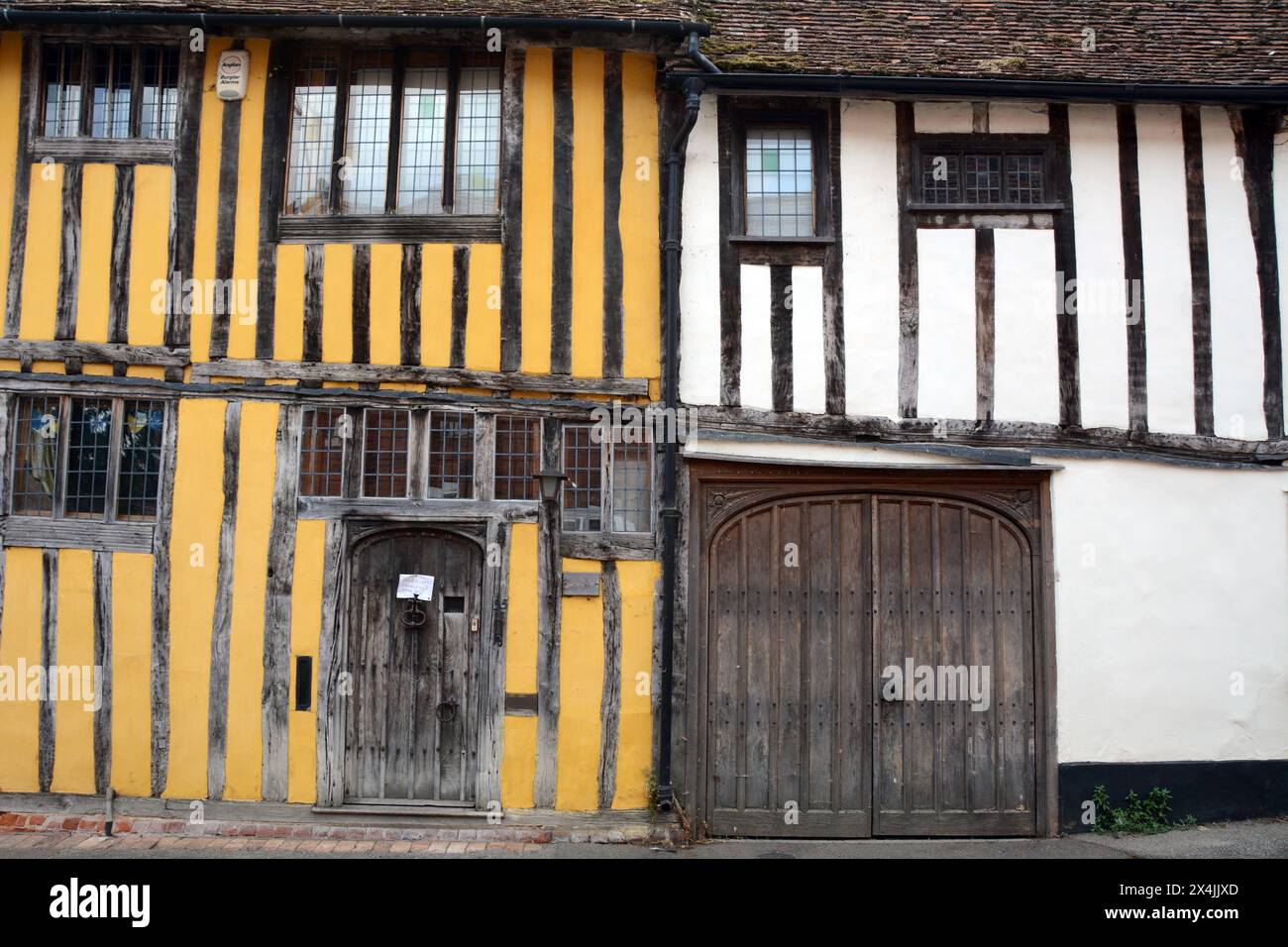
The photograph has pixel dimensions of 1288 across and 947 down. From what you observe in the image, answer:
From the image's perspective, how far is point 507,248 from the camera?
25.7 feet

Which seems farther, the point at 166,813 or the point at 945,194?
the point at 945,194

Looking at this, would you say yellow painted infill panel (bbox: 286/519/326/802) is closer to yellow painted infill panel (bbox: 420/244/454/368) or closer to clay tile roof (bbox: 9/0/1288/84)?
yellow painted infill panel (bbox: 420/244/454/368)

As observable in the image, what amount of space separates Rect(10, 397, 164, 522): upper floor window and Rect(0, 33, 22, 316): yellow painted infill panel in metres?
0.98

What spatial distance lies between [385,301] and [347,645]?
2538mm

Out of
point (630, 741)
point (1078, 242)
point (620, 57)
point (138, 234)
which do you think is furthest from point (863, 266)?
point (138, 234)

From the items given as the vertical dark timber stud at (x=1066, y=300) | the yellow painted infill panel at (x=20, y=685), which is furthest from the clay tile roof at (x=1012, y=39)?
the yellow painted infill panel at (x=20, y=685)

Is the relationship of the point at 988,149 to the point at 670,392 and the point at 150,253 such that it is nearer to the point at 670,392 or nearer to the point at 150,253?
the point at 670,392

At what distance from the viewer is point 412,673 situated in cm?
766

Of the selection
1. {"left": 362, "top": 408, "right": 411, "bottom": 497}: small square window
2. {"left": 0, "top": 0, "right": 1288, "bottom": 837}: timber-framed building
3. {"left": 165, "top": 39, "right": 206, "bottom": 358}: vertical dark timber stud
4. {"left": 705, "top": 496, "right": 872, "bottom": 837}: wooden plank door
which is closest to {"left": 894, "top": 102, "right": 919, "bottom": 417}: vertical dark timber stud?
{"left": 0, "top": 0, "right": 1288, "bottom": 837}: timber-framed building

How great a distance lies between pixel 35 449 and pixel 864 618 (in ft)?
20.6

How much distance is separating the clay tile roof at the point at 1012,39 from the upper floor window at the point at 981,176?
588mm

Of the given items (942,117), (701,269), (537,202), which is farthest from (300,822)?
(942,117)

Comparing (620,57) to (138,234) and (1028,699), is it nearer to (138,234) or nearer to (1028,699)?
(138,234)

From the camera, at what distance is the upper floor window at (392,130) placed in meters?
7.95
